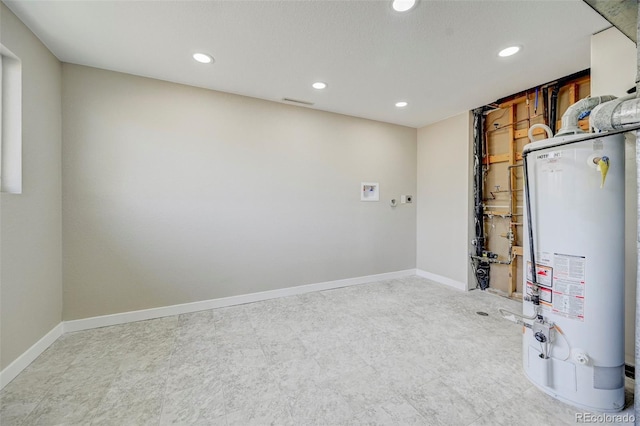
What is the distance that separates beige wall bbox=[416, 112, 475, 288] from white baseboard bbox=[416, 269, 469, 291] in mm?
16

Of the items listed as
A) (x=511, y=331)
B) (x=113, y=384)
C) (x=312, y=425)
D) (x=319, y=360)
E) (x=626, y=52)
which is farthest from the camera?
(x=511, y=331)

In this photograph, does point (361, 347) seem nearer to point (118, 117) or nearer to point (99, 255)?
point (99, 255)

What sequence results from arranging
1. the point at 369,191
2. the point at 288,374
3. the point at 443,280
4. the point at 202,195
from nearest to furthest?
the point at 288,374 < the point at 202,195 < the point at 443,280 < the point at 369,191

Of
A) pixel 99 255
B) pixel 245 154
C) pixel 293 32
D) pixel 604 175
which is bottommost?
pixel 99 255

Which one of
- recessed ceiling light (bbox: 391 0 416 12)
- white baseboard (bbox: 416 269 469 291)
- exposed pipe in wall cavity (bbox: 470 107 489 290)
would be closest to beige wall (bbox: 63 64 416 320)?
white baseboard (bbox: 416 269 469 291)

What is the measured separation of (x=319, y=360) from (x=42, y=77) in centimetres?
342

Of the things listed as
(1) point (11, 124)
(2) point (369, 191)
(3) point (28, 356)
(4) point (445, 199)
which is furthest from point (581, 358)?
(1) point (11, 124)

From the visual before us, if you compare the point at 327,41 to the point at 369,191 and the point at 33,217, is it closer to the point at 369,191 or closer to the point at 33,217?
the point at 369,191

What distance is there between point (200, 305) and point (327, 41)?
314 cm

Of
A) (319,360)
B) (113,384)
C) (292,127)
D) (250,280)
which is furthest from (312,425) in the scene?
(292,127)

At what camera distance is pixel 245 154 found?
10.8ft

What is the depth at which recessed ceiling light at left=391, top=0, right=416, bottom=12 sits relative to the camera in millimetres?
1721

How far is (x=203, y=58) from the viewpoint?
241 cm

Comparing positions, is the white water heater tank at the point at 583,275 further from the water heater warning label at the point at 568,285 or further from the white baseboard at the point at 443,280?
the white baseboard at the point at 443,280
